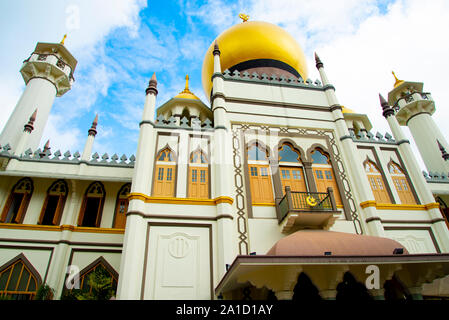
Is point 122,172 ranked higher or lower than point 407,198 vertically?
higher

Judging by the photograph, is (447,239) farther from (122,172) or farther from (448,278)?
(122,172)

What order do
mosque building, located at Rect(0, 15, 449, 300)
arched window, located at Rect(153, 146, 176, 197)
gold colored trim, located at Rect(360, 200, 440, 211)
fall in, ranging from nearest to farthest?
mosque building, located at Rect(0, 15, 449, 300), arched window, located at Rect(153, 146, 176, 197), gold colored trim, located at Rect(360, 200, 440, 211)

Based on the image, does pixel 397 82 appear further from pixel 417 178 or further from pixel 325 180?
pixel 325 180

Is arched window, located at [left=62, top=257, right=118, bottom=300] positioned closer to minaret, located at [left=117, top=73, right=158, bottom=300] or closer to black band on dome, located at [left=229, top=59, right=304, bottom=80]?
minaret, located at [left=117, top=73, right=158, bottom=300]

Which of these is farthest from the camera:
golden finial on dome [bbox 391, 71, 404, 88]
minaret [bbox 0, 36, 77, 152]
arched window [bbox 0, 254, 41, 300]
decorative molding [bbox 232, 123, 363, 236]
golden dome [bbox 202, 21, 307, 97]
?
golden finial on dome [bbox 391, 71, 404, 88]

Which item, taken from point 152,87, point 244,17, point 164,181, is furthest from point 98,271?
point 244,17

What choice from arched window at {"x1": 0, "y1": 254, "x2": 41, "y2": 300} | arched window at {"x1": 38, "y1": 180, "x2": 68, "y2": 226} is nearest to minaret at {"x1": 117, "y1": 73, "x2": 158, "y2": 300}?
arched window at {"x1": 38, "y1": 180, "x2": 68, "y2": 226}

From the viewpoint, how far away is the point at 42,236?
9750 mm

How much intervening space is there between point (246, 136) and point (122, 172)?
491 cm

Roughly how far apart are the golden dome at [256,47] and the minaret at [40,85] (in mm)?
8515

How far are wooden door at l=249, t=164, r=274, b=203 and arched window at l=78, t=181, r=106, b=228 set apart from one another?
18.2 ft

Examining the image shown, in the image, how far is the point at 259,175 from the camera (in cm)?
1008

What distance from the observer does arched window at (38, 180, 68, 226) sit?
33.5ft

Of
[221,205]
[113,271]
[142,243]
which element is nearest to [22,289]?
[113,271]
